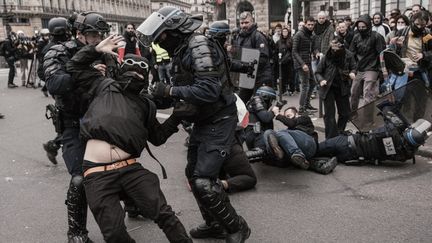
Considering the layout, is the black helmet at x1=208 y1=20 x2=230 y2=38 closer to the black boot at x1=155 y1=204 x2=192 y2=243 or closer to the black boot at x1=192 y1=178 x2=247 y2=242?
the black boot at x1=192 y1=178 x2=247 y2=242

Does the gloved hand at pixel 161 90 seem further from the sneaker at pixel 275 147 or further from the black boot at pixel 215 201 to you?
the sneaker at pixel 275 147

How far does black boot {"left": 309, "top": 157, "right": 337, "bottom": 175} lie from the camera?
572cm

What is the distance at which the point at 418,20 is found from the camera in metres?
6.80

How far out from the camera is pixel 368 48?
26.3 ft

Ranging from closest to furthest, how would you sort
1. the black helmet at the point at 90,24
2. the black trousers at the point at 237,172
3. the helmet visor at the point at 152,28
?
the helmet visor at the point at 152,28, the black helmet at the point at 90,24, the black trousers at the point at 237,172

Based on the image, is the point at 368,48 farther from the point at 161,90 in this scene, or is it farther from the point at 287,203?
the point at 161,90

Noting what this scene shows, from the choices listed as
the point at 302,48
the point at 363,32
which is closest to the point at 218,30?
the point at 363,32

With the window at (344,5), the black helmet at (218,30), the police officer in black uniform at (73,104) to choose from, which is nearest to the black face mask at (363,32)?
the black helmet at (218,30)

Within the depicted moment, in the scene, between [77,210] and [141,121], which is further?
[77,210]

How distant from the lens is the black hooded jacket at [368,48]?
8031 mm

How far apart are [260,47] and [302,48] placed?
1970 mm

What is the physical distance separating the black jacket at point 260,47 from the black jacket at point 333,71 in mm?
997

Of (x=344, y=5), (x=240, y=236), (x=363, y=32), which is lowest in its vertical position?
(x=240, y=236)

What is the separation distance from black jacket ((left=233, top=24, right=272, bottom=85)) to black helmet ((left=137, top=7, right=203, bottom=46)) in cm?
432
